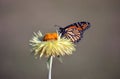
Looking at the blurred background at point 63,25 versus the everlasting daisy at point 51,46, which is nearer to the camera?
the everlasting daisy at point 51,46

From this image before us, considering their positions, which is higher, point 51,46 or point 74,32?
point 74,32

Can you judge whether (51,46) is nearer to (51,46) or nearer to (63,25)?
(51,46)

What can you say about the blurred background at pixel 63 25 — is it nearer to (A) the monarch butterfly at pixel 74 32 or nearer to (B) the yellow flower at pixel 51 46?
(A) the monarch butterfly at pixel 74 32

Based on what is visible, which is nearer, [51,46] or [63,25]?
[51,46]

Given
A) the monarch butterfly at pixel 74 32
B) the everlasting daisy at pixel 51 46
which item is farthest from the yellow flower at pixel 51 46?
the monarch butterfly at pixel 74 32

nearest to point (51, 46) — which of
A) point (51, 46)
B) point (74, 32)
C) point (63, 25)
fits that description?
point (51, 46)

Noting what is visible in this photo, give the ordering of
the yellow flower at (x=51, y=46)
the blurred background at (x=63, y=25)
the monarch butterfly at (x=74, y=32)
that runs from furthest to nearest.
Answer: the blurred background at (x=63, y=25) < the monarch butterfly at (x=74, y=32) < the yellow flower at (x=51, y=46)

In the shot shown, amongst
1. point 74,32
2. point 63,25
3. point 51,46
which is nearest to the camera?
point 51,46
